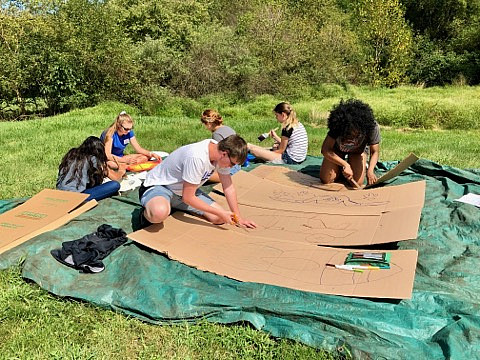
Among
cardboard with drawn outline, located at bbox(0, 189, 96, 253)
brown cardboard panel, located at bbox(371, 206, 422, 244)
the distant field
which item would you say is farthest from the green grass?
brown cardboard panel, located at bbox(371, 206, 422, 244)

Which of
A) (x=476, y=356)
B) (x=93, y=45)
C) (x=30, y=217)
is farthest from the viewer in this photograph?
(x=93, y=45)

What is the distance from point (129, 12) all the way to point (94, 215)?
18904 millimetres

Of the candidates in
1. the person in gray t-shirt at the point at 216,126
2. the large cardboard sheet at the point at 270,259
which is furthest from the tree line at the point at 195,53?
the large cardboard sheet at the point at 270,259

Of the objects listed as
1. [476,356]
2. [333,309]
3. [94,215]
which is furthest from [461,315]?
[94,215]

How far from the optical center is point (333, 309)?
248 centimetres

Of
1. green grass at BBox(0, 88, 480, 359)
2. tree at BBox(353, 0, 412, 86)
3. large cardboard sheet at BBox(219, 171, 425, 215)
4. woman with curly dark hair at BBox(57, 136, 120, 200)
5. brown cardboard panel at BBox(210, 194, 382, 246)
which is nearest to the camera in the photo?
green grass at BBox(0, 88, 480, 359)

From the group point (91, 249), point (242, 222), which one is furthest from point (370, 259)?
point (91, 249)

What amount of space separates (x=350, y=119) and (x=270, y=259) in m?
1.98

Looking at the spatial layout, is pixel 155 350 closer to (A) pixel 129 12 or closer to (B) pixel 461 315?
(B) pixel 461 315

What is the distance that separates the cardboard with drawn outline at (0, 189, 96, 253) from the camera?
136 inches

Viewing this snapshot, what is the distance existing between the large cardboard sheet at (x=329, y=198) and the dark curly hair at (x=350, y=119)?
2.06 ft

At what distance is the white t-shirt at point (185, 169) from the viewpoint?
3414 millimetres

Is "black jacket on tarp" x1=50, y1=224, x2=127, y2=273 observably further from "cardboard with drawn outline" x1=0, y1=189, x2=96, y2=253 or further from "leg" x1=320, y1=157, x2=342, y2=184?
"leg" x1=320, y1=157, x2=342, y2=184

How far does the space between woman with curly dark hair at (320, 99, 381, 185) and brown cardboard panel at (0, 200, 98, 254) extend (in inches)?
96.1
